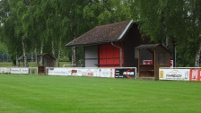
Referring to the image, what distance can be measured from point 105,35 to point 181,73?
1704cm

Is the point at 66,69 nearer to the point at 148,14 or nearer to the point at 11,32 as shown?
the point at 148,14

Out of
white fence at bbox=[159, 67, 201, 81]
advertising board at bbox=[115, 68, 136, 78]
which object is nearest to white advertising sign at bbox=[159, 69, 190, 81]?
white fence at bbox=[159, 67, 201, 81]

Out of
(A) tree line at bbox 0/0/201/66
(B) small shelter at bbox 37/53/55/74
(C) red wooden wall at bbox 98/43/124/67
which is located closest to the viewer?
(A) tree line at bbox 0/0/201/66

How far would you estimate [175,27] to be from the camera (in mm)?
37500

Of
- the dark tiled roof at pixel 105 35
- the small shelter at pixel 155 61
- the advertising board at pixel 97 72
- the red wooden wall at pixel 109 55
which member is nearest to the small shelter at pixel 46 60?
the advertising board at pixel 97 72

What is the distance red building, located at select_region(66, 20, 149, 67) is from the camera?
44.4 m

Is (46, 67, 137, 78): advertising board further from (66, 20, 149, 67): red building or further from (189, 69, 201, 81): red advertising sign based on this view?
(189, 69, 201, 81): red advertising sign

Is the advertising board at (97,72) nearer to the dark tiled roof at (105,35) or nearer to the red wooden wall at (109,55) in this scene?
the dark tiled roof at (105,35)

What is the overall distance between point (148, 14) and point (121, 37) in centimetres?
641

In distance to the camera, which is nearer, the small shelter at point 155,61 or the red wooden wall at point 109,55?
the small shelter at point 155,61

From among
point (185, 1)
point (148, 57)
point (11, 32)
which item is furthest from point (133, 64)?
point (11, 32)

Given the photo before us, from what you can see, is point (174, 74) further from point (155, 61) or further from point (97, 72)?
point (97, 72)

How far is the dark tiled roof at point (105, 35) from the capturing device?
1732 inches

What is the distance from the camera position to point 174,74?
105 ft
